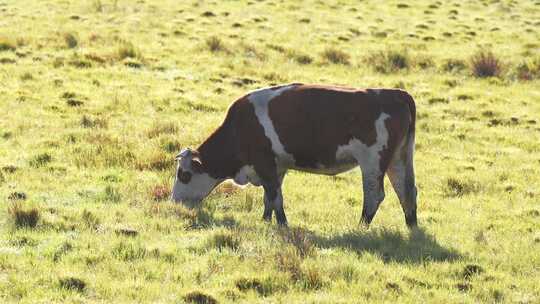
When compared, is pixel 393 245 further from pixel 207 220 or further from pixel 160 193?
pixel 160 193

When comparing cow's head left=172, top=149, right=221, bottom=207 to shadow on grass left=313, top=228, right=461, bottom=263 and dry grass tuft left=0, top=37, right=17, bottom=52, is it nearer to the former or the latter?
shadow on grass left=313, top=228, right=461, bottom=263

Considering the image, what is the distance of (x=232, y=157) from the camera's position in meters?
11.3

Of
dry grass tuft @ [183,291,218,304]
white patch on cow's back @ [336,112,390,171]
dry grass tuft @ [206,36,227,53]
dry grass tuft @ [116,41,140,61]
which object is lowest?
dry grass tuft @ [206,36,227,53]

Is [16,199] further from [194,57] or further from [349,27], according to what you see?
[349,27]

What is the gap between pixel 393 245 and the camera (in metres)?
9.77

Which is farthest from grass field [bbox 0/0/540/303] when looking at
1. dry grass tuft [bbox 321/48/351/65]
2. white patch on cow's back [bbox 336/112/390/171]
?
white patch on cow's back [bbox 336/112/390/171]

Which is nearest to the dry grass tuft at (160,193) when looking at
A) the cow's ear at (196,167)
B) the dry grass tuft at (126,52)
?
the cow's ear at (196,167)

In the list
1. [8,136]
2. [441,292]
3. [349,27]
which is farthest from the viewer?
[349,27]

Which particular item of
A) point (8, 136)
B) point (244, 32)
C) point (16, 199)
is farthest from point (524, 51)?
point (16, 199)

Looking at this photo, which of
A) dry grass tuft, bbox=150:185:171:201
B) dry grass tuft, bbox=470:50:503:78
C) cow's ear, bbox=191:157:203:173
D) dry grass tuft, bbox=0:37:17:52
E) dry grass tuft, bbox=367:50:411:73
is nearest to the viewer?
cow's ear, bbox=191:157:203:173

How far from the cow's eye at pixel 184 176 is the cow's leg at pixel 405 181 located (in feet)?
8.38

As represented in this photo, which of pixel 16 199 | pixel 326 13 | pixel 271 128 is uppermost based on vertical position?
pixel 271 128

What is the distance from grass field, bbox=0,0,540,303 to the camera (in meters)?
8.39

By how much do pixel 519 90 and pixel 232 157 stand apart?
11167 mm
